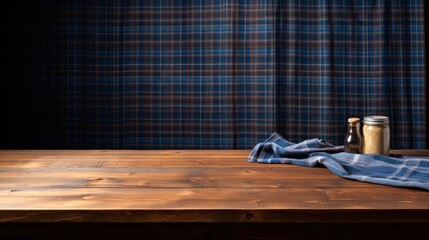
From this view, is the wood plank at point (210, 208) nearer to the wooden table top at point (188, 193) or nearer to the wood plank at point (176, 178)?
the wooden table top at point (188, 193)

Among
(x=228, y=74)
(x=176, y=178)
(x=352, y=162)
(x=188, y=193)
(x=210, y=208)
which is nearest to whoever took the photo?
(x=210, y=208)

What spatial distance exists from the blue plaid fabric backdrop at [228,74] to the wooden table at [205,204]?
68.4 inches

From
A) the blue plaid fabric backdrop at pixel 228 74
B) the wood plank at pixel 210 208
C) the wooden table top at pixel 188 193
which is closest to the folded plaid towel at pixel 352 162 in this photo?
the wooden table top at pixel 188 193

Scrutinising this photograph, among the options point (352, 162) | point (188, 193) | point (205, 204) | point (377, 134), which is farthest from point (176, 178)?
point (377, 134)

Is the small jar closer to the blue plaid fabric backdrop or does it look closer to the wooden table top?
the wooden table top

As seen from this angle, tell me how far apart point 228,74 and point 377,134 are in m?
1.64

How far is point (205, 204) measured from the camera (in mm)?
1127

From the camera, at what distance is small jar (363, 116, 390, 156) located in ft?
5.27

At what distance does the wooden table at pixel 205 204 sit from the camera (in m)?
1.09

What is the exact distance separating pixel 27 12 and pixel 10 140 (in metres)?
0.77

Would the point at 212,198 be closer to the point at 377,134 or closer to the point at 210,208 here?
the point at 210,208

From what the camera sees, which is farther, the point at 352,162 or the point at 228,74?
the point at 228,74

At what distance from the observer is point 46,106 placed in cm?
315

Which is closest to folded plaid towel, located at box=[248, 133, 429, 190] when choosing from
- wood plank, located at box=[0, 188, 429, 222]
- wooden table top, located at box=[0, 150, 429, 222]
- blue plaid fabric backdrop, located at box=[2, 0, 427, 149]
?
wooden table top, located at box=[0, 150, 429, 222]
